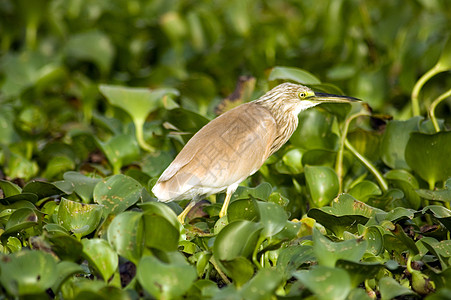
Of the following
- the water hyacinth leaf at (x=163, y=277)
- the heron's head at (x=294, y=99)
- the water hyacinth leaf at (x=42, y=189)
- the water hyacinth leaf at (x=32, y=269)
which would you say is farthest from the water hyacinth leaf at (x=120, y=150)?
the water hyacinth leaf at (x=163, y=277)

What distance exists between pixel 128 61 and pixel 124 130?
6.59 ft

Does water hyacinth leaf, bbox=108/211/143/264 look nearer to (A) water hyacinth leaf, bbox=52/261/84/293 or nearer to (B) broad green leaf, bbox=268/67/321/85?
(A) water hyacinth leaf, bbox=52/261/84/293

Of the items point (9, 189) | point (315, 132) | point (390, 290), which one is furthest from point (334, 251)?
point (9, 189)

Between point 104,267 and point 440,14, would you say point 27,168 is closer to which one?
point 104,267

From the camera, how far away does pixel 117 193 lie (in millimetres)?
3182

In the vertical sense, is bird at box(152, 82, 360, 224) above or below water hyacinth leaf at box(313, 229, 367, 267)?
above

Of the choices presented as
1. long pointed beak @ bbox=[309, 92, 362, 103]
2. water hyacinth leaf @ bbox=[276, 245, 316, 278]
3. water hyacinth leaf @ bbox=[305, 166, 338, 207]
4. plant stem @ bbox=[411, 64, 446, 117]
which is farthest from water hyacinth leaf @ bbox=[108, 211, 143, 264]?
plant stem @ bbox=[411, 64, 446, 117]

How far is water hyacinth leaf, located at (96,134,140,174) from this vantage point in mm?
3840

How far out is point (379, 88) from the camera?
5.23 m

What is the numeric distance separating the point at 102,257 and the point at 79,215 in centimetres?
47

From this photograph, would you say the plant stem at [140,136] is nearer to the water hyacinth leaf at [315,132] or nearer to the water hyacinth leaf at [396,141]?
the water hyacinth leaf at [315,132]

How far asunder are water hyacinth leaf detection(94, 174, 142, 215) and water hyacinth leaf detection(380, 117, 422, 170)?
4.59 feet

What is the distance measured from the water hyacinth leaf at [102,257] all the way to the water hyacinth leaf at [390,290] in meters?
1.00

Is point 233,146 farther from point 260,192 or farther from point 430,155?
point 430,155
